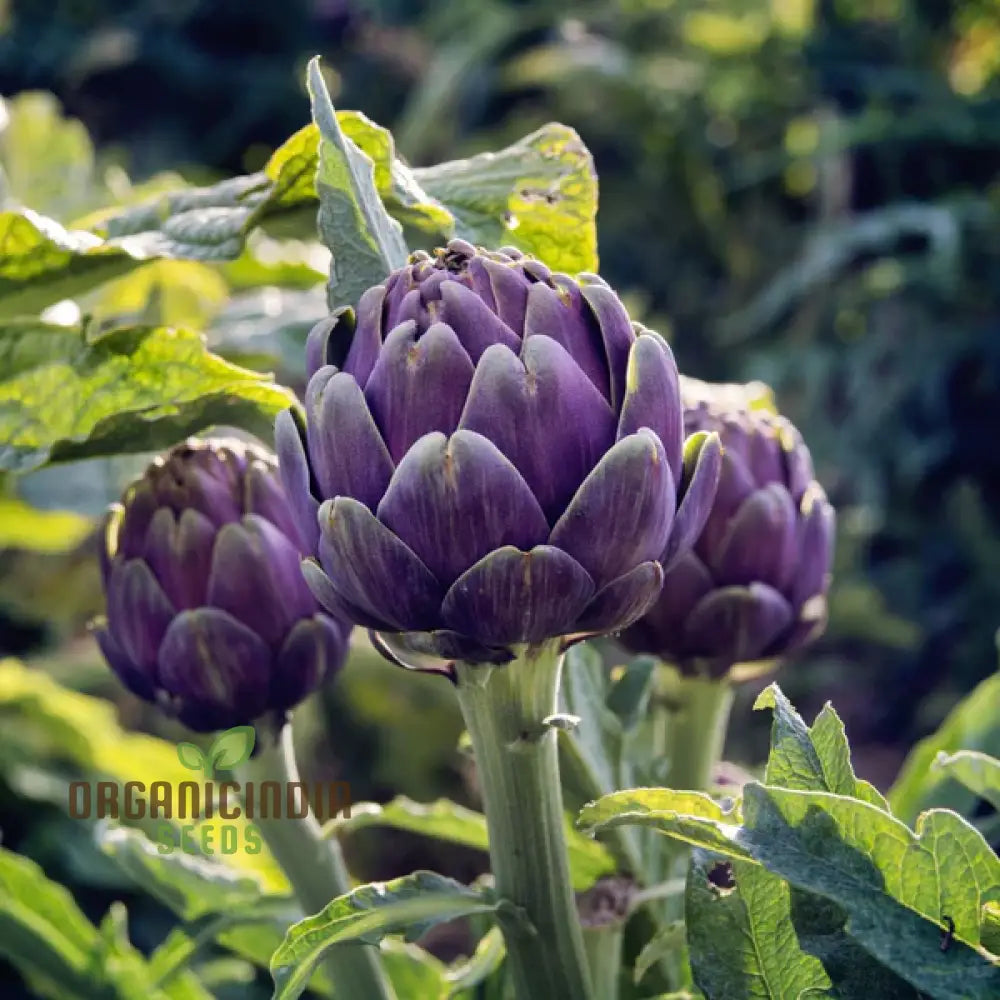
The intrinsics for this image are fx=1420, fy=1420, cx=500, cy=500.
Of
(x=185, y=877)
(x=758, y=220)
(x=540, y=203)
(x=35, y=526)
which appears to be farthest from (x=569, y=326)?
(x=758, y=220)

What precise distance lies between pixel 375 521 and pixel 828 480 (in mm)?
1595

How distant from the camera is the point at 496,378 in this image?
281mm

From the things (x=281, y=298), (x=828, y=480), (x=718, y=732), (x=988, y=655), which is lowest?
(x=988, y=655)

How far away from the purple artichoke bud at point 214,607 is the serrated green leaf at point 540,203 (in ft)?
0.32

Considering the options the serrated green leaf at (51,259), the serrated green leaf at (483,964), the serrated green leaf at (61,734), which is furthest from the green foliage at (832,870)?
the serrated green leaf at (61,734)

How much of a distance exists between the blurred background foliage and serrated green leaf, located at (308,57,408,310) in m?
0.87

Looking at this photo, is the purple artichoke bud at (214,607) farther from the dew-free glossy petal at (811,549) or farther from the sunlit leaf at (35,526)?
the sunlit leaf at (35,526)

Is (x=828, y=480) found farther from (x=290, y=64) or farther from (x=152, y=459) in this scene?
(x=152, y=459)

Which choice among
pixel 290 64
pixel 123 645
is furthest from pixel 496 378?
pixel 290 64

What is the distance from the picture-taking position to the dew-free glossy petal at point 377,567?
0.29 metres

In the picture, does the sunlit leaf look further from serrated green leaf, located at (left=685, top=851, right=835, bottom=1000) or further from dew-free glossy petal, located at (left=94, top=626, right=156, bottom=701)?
serrated green leaf, located at (left=685, top=851, right=835, bottom=1000)

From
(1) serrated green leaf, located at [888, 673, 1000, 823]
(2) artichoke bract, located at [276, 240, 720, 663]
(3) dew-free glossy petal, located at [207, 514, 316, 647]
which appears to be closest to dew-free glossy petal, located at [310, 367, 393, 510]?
(2) artichoke bract, located at [276, 240, 720, 663]

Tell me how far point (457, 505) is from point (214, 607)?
0.14 metres

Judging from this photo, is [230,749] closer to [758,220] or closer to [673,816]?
[673,816]
